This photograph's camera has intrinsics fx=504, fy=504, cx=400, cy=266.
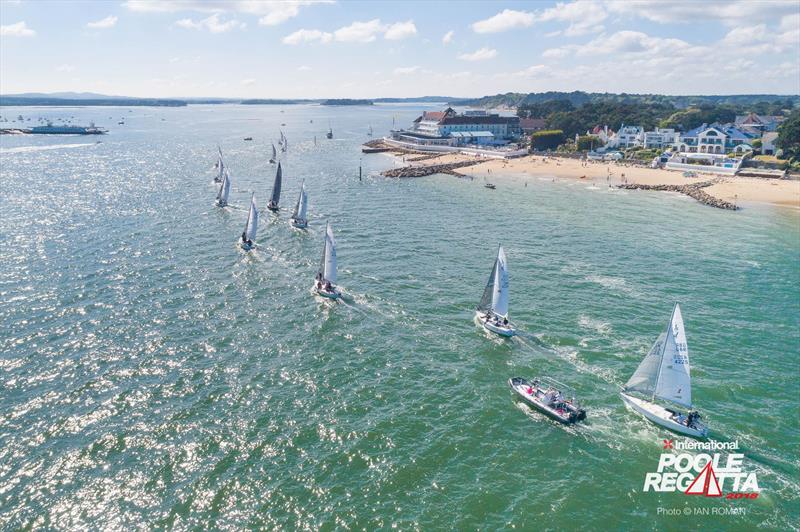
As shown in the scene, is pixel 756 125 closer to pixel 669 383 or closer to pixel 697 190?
pixel 697 190

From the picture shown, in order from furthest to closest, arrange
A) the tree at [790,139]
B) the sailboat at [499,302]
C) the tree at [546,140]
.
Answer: the tree at [546,140], the tree at [790,139], the sailboat at [499,302]

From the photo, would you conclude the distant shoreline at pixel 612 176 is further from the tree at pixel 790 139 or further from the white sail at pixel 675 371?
the white sail at pixel 675 371

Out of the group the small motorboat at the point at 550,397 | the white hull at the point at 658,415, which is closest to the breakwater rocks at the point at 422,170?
the small motorboat at the point at 550,397

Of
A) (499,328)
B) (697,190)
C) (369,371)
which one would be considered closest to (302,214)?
(499,328)

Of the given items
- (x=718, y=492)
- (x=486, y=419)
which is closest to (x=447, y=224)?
(x=486, y=419)

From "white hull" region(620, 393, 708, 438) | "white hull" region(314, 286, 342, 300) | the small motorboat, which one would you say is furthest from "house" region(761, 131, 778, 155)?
"white hull" region(314, 286, 342, 300)

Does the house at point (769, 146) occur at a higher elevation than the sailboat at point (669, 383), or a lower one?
higher
